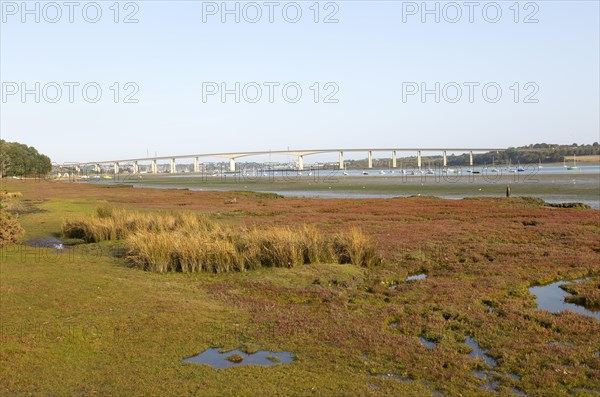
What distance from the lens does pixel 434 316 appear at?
10.9 metres

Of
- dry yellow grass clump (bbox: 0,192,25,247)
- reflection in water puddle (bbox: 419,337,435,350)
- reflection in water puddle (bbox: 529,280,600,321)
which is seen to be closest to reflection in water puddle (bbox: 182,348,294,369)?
reflection in water puddle (bbox: 419,337,435,350)

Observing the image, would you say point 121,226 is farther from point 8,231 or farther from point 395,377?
point 395,377

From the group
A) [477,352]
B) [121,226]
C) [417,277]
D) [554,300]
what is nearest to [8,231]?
[121,226]

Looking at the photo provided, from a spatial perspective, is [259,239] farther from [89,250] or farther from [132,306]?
A: [89,250]

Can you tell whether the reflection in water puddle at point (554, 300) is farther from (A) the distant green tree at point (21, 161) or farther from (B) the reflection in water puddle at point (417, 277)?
(A) the distant green tree at point (21, 161)

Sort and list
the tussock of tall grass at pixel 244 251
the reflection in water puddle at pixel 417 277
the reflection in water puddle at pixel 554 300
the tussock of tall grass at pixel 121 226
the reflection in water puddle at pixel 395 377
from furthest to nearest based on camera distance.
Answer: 1. the tussock of tall grass at pixel 121 226
2. the tussock of tall grass at pixel 244 251
3. the reflection in water puddle at pixel 417 277
4. the reflection in water puddle at pixel 554 300
5. the reflection in water puddle at pixel 395 377

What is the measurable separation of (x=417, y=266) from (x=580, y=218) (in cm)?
1670

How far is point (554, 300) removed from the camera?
42.5ft

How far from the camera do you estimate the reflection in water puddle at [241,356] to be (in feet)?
28.2

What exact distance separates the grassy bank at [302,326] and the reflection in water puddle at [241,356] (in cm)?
19

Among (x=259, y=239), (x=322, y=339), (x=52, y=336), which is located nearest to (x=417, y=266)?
(x=259, y=239)

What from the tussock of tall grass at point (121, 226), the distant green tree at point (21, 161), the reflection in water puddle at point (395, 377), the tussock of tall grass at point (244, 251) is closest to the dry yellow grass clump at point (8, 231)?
the tussock of tall grass at point (121, 226)

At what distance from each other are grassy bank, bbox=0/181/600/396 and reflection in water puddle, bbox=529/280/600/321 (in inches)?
16.1

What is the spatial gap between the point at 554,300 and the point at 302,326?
21.7ft
